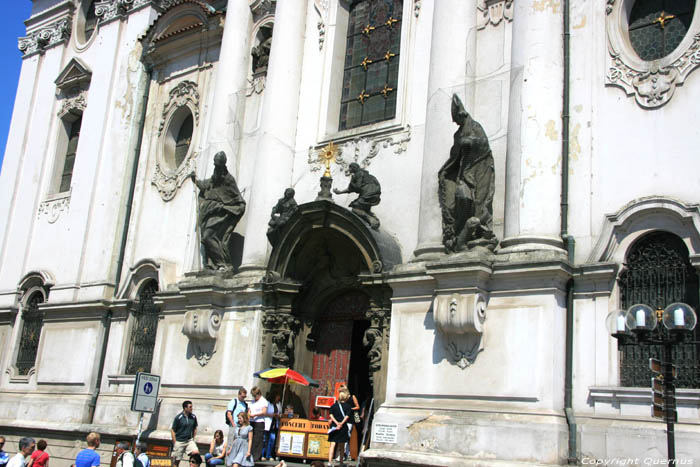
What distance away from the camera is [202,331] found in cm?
1522

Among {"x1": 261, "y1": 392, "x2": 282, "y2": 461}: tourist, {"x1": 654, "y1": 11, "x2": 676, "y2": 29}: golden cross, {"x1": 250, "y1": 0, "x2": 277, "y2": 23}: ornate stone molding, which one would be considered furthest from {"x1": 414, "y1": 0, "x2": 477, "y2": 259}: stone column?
{"x1": 250, "y1": 0, "x2": 277, "y2": 23}: ornate stone molding

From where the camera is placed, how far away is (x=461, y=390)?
11539 millimetres

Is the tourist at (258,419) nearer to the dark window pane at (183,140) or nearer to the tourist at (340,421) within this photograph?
the tourist at (340,421)

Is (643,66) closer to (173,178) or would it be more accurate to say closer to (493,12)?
(493,12)

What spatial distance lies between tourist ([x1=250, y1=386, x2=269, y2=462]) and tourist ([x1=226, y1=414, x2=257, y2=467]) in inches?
17.0

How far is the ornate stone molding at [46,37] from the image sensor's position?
2297 centimetres

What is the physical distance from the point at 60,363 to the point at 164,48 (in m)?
8.07

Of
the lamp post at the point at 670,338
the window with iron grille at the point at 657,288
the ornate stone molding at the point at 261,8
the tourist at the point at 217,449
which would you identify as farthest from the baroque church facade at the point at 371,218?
the lamp post at the point at 670,338

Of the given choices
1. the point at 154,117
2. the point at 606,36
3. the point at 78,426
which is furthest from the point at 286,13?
the point at 78,426

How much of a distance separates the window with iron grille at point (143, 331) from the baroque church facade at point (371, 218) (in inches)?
2.0

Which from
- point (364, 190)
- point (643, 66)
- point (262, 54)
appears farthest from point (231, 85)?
point (643, 66)

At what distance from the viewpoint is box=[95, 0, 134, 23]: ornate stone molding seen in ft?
70.0

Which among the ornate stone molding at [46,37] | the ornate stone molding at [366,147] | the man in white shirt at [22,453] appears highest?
the ornate stone molding at [46,37]

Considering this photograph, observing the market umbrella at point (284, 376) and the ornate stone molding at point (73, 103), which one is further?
the ornate stone molding at point (73, 103)
